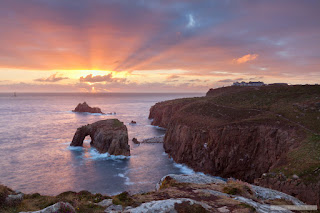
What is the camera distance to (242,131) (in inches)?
1863

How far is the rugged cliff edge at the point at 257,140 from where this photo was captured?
28.8 metres

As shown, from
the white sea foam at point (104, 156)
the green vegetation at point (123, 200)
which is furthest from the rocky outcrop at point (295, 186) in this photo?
the white sea foam at point (104, 156)

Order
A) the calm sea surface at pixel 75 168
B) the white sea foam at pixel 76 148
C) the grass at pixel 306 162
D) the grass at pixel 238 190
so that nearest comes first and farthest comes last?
the grass at pixel 238 190 → the grass at pixel 306 162 → the calm sea surface at pixel 75 168 → the white sea foam at pixel 76 148

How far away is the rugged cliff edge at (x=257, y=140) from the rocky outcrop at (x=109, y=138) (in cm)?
1477

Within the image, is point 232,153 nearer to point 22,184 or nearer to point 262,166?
point 262,166

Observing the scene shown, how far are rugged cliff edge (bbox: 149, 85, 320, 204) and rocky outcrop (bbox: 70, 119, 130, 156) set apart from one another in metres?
14.8

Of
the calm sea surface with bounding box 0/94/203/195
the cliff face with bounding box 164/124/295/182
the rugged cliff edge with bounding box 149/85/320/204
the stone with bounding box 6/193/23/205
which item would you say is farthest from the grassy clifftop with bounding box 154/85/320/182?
the stone with bounding box 6/193/23/205

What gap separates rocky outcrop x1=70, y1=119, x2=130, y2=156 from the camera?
63.6 metres

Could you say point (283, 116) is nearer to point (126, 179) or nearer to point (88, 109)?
point (126, 179)

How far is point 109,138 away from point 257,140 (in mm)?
42904

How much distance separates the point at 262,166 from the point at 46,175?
4827 centimetres

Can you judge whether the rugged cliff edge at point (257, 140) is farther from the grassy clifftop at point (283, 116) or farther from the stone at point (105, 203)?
the stone at point (105, 203)

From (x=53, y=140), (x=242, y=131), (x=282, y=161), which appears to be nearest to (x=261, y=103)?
(x=242, y=131)

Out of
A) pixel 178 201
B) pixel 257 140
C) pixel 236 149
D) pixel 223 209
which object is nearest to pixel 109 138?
pixel 236 149
